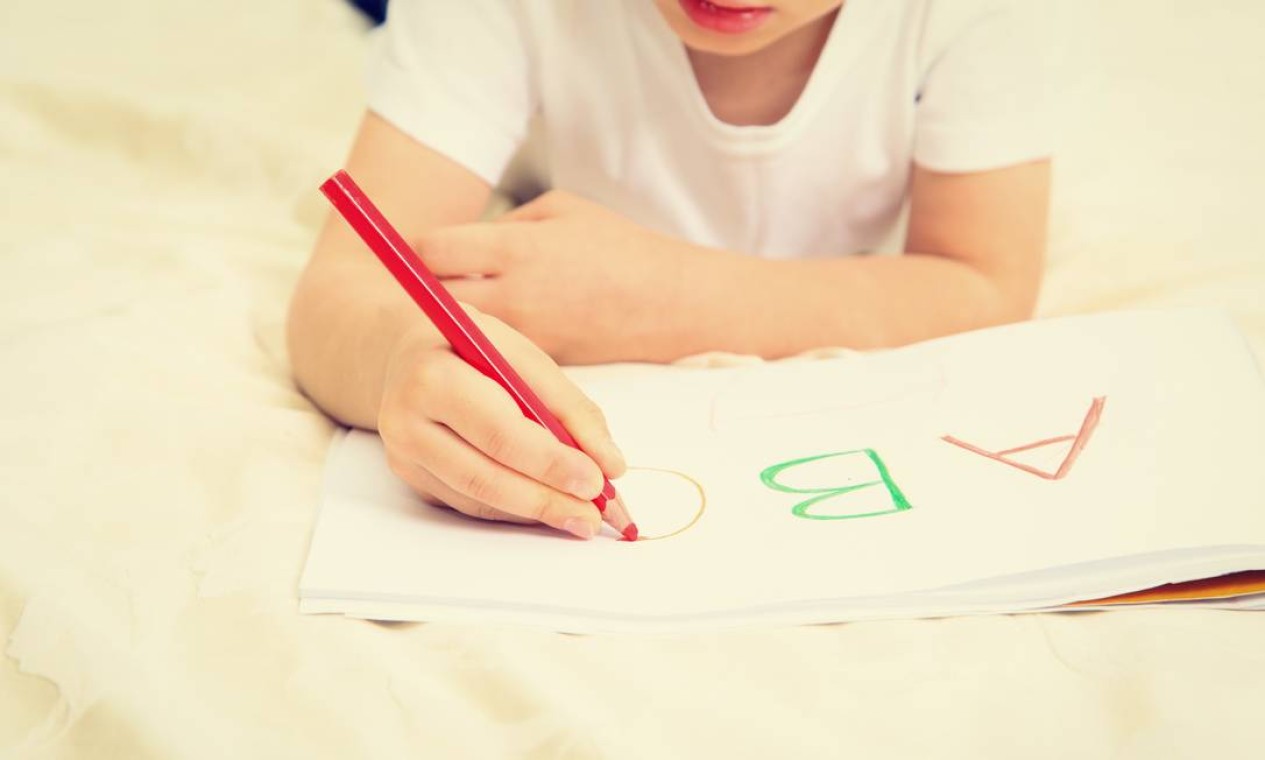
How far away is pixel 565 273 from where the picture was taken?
1.91 ft

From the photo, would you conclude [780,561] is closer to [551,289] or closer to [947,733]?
[947,733]

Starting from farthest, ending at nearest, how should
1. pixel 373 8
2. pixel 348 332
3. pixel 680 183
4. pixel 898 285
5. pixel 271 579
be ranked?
pixel 373 8 → pixel 680 183 → pixel 898 285 → pixel 348 332 → pixel 271 579

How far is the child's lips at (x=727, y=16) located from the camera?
586 millimetres

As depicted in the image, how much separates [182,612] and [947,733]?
0.26 metres

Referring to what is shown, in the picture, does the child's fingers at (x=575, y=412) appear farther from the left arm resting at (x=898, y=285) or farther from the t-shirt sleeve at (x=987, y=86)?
the t-shirt sleeve at (x=987, y=86)

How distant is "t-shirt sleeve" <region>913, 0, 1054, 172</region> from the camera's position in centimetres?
68

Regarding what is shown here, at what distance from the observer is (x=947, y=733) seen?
357 millimetres

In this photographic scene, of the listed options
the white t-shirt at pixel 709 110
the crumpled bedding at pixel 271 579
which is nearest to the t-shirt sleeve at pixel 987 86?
the white t-shirt at pixel 709 110

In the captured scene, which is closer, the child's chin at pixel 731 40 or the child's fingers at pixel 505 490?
the child's fingers at pixel 505 490

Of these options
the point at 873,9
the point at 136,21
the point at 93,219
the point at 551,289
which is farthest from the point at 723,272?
the point at 136,21

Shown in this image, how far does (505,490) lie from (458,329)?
0.20 ft

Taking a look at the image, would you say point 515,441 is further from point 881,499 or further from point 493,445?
point 881,499

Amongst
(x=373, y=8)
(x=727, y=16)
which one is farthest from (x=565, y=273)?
(x=373, y=8)

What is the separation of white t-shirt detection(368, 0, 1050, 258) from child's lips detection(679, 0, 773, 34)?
0.12 meters
